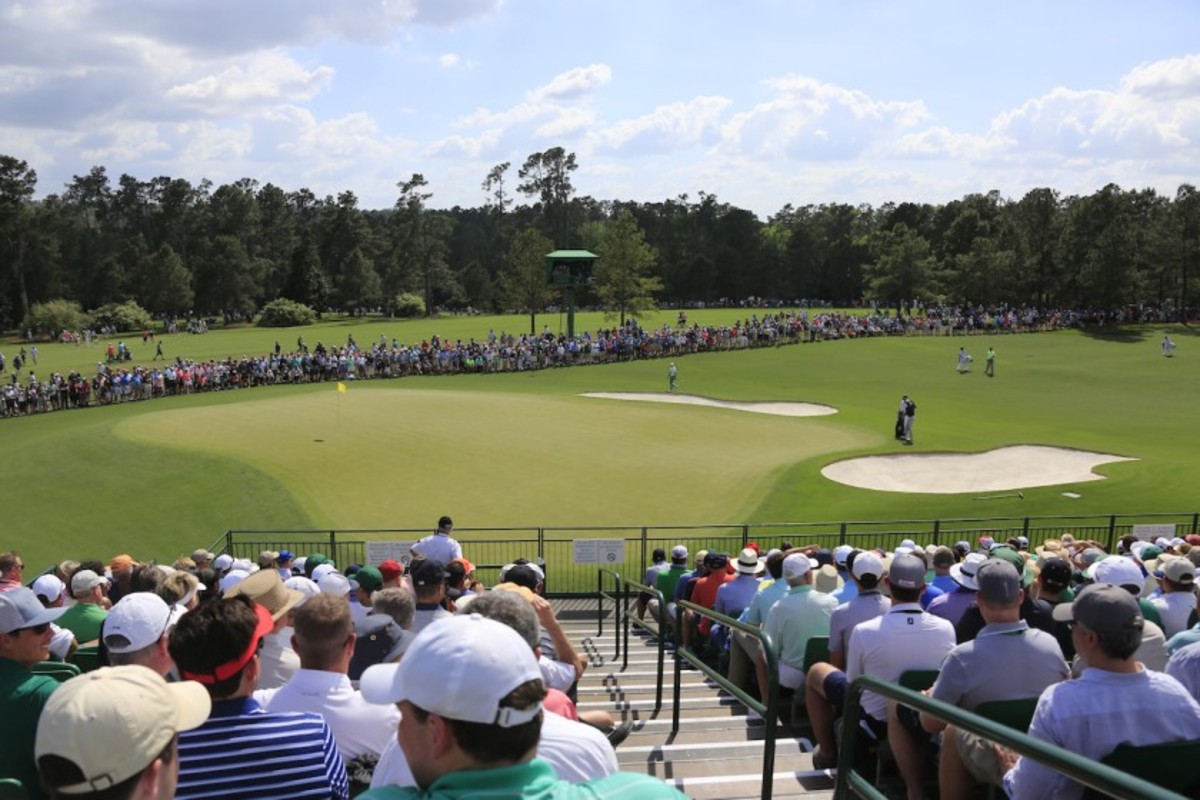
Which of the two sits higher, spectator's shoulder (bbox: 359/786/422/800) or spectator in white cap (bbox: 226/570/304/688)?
spectator's shoulder (bbox: 359/786/422/800)

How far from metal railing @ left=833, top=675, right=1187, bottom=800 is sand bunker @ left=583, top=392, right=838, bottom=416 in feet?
112

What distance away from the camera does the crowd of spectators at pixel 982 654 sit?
14.0 feet

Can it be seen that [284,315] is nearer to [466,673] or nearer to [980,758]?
[980,758]

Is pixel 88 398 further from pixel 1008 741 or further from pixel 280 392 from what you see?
pixel 1008 741

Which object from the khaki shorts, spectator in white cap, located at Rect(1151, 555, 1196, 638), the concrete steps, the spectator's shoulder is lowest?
the concrete steps

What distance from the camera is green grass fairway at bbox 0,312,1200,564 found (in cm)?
2238

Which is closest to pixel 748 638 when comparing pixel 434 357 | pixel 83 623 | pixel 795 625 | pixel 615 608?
pixel 795 625

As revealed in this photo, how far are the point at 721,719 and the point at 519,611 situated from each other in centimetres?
459

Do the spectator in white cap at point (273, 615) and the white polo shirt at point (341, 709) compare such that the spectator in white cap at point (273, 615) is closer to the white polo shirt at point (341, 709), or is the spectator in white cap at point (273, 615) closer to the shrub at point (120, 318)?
the white polo shirt at point (341, 709)

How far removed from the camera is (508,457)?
2773 cm

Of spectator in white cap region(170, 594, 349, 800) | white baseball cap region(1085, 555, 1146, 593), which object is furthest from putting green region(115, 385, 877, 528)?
spectator in white cap region(170, 594, 349, 800)

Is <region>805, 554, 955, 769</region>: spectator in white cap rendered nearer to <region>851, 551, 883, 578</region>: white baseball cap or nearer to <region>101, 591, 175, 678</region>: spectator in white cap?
<region>851, 551, 883, 578</region>: white baseball cap

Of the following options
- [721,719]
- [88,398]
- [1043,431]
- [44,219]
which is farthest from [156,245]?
[721,719]

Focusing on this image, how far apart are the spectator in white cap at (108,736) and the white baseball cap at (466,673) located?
76 centimetres
